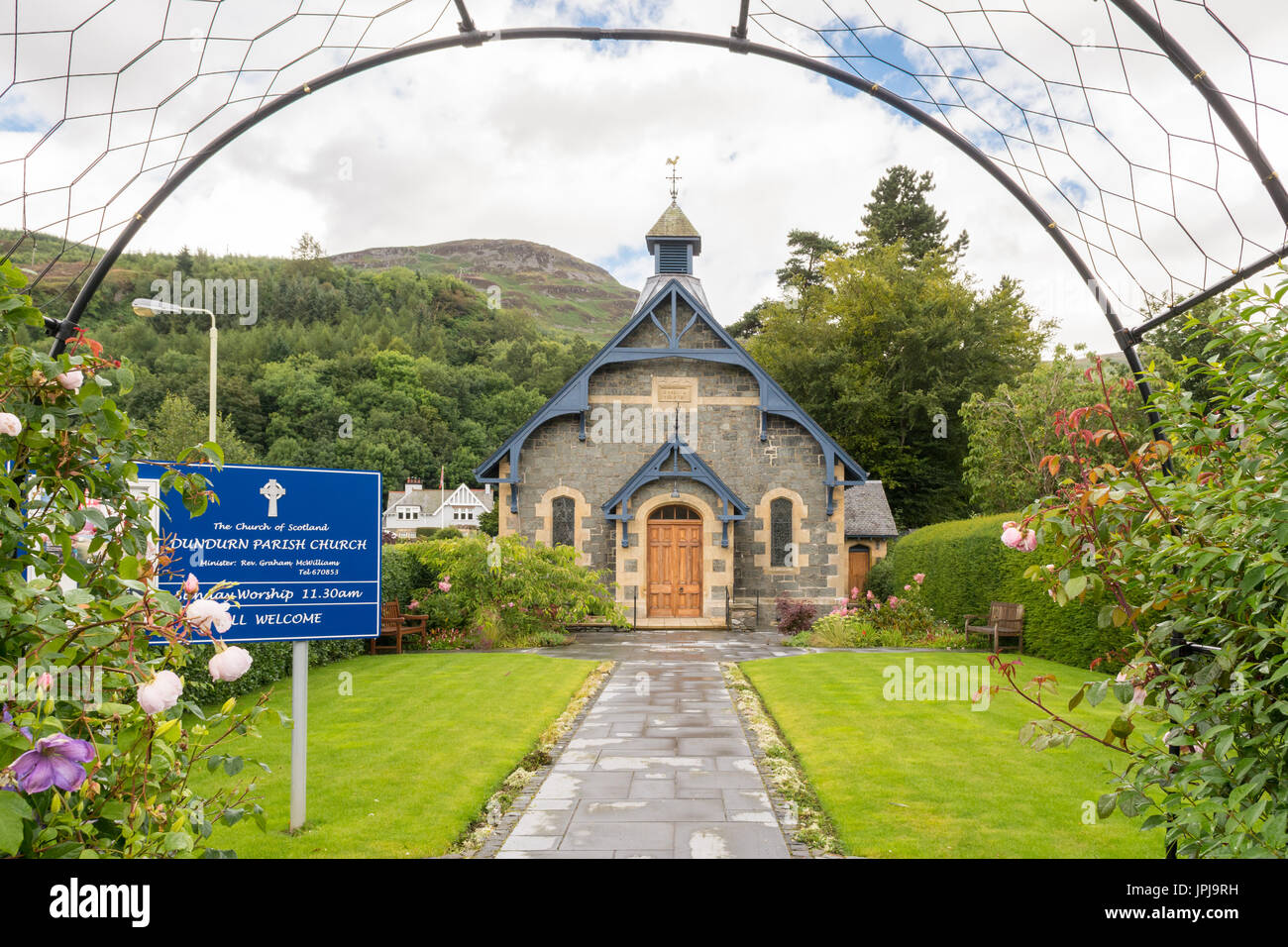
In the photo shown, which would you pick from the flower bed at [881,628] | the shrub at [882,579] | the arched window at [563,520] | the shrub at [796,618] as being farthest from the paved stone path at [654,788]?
the shrub at [882,579]

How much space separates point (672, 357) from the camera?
2305cm

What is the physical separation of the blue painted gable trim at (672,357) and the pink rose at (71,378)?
64.9 ft

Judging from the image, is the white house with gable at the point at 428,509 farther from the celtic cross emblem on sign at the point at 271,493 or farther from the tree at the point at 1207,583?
the tree at the point at 1207,583

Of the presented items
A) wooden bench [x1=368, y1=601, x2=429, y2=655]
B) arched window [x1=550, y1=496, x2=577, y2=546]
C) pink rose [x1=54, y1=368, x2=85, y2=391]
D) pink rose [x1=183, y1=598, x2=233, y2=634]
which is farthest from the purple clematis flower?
arched window [x1=550, y1=496, x2=577, y2=546]

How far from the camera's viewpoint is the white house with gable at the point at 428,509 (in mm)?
65375

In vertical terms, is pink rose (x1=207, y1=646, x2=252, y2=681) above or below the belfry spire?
below

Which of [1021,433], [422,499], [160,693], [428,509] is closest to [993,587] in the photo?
[1021,433]

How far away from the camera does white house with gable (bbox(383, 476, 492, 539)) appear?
214 feet

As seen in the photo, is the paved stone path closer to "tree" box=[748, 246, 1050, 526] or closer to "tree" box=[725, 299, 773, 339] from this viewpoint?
"tree" box=[748, 246, 1050, 526]

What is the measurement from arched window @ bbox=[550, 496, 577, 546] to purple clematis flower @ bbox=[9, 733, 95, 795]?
20.8 meters

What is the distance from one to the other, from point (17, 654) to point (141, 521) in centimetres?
69

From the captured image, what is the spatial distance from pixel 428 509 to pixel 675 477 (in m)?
49.3

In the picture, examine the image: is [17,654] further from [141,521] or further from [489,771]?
[489,771]
